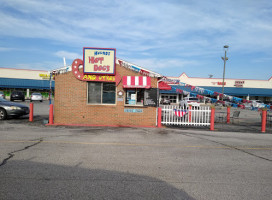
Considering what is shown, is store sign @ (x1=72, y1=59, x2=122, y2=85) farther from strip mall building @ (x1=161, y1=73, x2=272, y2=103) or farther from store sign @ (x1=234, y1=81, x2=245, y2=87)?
store sign @ (x1=234, y1=81, x2=245, y2=87)

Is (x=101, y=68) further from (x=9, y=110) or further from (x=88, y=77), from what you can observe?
(x=9, y=110)

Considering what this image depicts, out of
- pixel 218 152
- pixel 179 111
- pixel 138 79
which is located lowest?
pixel 218 152

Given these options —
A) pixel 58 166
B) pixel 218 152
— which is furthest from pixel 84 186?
pixel 218 152

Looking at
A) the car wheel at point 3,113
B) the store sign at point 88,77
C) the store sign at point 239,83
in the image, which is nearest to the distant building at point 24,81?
the car wheel at point 3,113

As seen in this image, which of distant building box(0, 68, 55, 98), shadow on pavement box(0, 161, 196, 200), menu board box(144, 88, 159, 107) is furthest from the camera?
distant building box(0, 68, 55, 98)

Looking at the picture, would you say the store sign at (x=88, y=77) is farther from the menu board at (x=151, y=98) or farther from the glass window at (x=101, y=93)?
the menu board at (x=151, y=98)

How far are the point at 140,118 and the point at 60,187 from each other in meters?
8.40

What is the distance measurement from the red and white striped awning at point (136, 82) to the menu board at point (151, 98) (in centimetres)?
43

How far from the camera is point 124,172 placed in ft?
15.4

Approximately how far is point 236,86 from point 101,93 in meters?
47.7

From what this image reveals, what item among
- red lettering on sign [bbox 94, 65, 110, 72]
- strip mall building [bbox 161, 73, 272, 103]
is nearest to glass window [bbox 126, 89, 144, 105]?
red lettering on sign [bbox 94, 65, 110, 72]

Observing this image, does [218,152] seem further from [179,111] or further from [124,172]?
[179,111]

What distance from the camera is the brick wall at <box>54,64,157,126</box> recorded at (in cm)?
1189

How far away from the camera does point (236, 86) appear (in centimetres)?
5178
